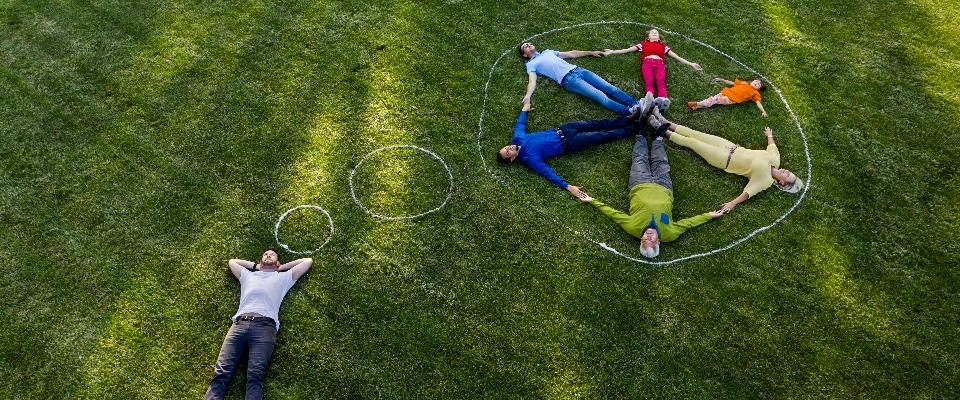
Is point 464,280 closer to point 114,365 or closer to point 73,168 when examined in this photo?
point 114,365

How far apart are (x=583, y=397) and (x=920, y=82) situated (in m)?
8.13

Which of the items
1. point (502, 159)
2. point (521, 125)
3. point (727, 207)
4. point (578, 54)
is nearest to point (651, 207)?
point (727, 207)

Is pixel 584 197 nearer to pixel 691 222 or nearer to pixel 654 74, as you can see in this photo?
pixel 691 222

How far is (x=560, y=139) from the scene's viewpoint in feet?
29.7

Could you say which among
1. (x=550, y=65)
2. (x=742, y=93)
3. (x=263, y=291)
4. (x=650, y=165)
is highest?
(x=550, y=65)

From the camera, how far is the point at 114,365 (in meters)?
7.08

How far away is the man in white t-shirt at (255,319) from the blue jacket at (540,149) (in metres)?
3.29

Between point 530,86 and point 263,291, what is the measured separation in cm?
513

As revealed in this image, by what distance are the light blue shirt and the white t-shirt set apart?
17.0 feet

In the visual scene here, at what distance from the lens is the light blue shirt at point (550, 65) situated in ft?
33.1

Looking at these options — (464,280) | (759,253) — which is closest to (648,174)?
(759,253)

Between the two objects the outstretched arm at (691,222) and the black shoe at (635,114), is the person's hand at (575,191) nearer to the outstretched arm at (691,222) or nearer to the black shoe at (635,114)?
the outstretched arm at (691,222)

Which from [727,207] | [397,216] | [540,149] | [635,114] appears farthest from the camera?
[635,114]

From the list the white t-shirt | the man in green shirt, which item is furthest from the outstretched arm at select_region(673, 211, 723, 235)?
the white t-shirt
